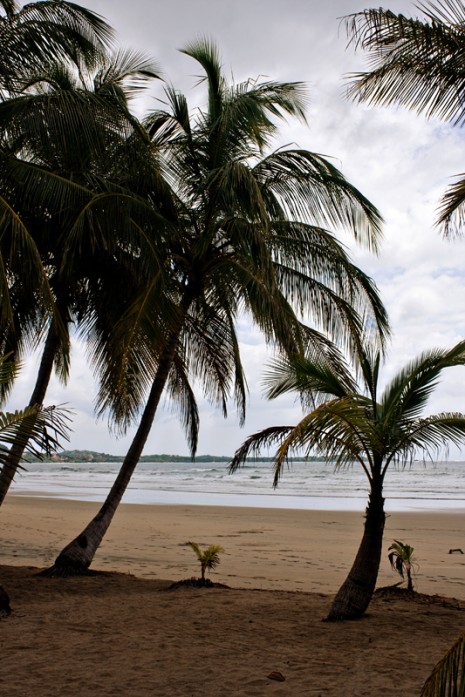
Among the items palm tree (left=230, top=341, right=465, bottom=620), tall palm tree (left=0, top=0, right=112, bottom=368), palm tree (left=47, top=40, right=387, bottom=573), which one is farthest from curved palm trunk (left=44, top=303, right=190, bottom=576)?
palm tree (left=230, top=341, right=465, bottom=620)

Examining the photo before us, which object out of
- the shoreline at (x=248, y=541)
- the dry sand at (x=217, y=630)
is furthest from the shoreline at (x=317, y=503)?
the dry sand at (x=217, y=630)

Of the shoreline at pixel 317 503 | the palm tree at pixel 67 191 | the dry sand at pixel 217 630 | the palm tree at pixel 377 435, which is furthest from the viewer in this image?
the shoreline at pixel 317 503

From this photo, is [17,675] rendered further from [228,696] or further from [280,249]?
[280,249]

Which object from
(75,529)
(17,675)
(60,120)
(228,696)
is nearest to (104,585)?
(17,675)

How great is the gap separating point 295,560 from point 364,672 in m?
6.57

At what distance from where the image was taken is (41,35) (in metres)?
7.86

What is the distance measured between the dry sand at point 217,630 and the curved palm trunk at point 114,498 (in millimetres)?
367

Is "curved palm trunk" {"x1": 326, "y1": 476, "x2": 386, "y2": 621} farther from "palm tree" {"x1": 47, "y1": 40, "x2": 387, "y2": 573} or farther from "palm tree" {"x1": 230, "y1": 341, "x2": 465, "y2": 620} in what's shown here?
"palm tree" {"x1": 47, "y1": 40, "x2": 387, "y2": 573}

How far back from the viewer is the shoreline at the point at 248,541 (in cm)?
970

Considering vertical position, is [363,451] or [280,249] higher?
[280,249]

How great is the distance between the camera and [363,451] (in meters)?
6.29

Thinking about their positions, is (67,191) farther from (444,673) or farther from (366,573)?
(444,673)

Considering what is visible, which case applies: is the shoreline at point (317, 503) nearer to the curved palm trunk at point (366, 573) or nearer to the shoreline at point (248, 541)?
the shoreline at point (248, 541)

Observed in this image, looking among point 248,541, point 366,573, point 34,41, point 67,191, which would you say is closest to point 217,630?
point 366,573
